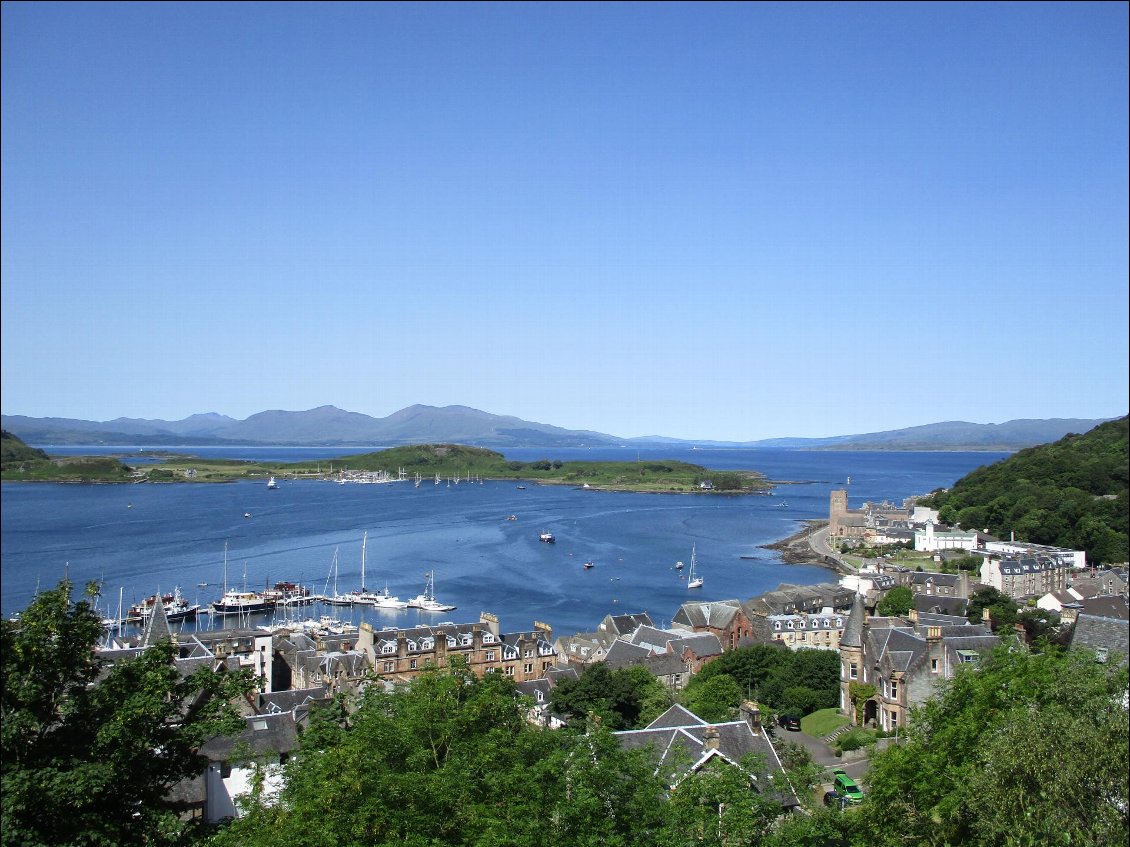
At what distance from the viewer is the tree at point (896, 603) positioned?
136ft

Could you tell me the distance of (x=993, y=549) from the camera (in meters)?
59.7

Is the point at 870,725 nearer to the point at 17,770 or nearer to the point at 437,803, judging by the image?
the point at 437,803

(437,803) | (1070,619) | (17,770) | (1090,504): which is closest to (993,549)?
(1090,504)

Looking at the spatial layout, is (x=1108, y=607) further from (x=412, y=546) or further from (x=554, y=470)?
(x=554, y=470)

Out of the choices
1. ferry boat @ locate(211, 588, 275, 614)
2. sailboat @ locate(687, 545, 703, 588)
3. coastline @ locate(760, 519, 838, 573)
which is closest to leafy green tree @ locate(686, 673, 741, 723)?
sailboat @ locate(687, 545, 703, 588)

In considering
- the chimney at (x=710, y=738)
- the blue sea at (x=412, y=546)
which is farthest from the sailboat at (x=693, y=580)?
the chimney at (x=710, y=738)

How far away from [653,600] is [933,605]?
59.1 ft

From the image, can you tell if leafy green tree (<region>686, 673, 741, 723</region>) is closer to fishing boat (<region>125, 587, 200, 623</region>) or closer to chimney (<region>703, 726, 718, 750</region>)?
chimney (<region>703, 726, 718, 750</region>)

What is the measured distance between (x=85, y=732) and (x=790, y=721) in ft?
72.2

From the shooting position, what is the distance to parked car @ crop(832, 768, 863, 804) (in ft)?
58.9

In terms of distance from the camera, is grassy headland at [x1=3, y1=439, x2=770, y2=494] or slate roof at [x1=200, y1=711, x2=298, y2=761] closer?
slate roof at [x1=200, y1=711, x2=298, y2=761]

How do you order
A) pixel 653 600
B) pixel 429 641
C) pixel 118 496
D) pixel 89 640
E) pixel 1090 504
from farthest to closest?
pixel 118 496 → pixel 1090 504 → pixel 653 600 → pixel 429 641 → pixel 89 640

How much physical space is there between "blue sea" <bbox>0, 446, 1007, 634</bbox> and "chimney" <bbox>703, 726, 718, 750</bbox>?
27.9 m

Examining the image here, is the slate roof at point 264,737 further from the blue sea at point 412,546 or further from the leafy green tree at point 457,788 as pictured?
the blue sea at point 412,546
